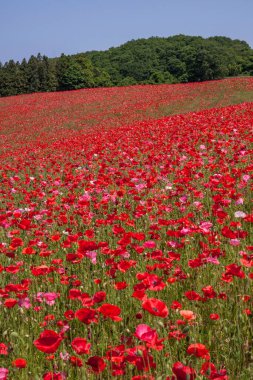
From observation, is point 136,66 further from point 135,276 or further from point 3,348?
point 3,348

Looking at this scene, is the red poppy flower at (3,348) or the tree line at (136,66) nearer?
the red poppy flower at (3,348)

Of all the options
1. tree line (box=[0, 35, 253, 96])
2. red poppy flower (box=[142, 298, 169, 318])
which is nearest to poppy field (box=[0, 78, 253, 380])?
red poppy flower (box=[142, 298, 169, 318])

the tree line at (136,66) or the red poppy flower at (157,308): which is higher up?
the tree line at (136,66)

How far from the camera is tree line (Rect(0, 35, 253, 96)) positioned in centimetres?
6484

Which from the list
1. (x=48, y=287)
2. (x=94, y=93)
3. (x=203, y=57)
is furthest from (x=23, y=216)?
(x=203, y=57)

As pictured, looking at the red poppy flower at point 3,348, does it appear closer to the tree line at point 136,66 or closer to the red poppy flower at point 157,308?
the red poppy flower at point 157,308

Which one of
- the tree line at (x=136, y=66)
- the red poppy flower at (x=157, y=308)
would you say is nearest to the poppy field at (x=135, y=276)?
the red poppy flower at (x=157, y=308)

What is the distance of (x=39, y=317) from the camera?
127 inches

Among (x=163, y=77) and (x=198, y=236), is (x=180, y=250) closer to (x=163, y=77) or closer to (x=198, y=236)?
(x=198, y=236)

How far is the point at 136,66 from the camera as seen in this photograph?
87625mm

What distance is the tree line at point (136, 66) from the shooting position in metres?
64.8

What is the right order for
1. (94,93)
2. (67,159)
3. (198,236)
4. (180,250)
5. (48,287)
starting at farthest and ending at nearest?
(94,93), (67,159), (198,236), (180,250), (48,287)

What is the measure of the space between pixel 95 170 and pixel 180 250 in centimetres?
591

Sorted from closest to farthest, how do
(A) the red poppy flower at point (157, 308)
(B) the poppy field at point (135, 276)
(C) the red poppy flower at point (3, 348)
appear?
(A) the red poppy flower at point (157, 308)
(B) the poppy field at point (135, 276)
(C) the red poppy flower at point (3, 348)
